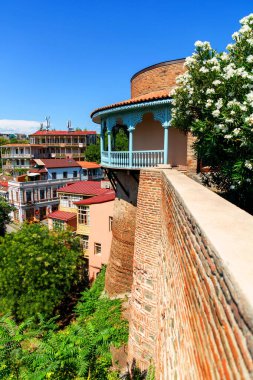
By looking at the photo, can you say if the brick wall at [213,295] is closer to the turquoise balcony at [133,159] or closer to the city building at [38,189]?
the turquoise balcony at [133,159]

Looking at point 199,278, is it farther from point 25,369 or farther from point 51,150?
point 51,150

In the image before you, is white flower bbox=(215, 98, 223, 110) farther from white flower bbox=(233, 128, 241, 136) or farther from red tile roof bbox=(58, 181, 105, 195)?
red tile roof bbox=(58, 181, 105, 195)

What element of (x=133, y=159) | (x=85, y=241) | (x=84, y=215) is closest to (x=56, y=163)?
(x=84, y=215)

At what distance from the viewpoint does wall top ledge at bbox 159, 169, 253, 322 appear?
1477 mm

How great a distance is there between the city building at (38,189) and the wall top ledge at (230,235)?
3602 centimetres

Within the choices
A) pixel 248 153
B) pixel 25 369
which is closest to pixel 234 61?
pixel 248 153

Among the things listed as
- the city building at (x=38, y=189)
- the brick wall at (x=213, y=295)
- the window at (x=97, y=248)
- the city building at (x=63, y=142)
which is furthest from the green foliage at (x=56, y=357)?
the city building at (x=63, y=142)

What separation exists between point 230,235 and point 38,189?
127 ft

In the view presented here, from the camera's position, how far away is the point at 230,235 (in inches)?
85.0

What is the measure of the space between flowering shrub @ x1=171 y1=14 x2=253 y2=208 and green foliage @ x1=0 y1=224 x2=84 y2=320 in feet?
40.5

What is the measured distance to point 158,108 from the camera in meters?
8.84

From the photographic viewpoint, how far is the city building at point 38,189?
36750 mm

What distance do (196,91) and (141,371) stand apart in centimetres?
751

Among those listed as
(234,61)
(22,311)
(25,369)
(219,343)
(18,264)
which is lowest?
(22,311)
